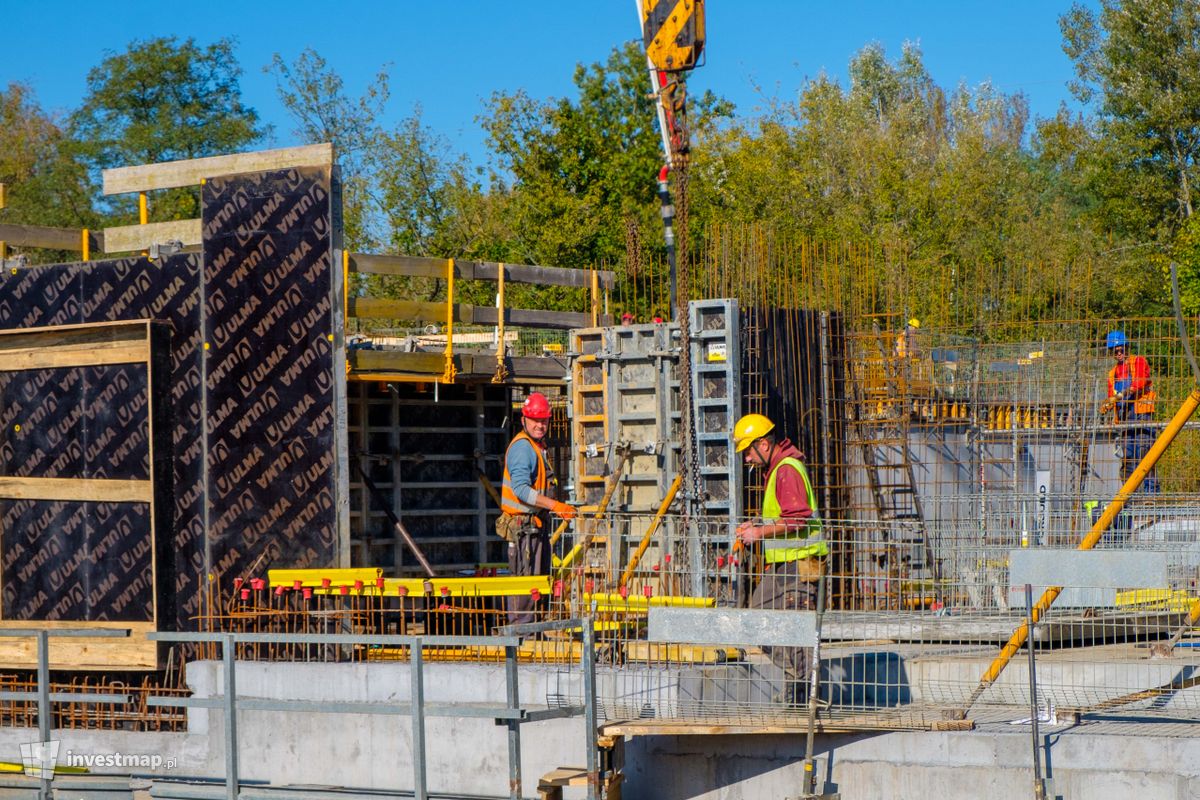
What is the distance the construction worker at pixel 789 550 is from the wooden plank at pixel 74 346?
5.67 metres

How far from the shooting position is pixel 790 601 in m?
9.72

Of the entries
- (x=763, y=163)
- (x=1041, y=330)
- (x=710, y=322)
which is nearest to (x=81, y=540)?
(x=710, y=322)

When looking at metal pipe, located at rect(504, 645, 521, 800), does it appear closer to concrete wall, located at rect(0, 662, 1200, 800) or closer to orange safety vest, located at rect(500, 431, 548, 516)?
concrete wall, located at rect(0, 662, 1200, 800)

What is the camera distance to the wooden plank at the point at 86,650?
40.5 ft

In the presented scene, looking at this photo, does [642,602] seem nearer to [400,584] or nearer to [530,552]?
[530,552]

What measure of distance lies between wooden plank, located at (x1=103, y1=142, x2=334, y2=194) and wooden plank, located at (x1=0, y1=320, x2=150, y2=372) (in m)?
1.28

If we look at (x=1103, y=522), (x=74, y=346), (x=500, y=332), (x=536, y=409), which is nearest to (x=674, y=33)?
(x=500, y=332)

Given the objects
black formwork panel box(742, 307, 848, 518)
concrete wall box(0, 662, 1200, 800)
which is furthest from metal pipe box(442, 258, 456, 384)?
concrete wall box(0, 662, 1200, 800)

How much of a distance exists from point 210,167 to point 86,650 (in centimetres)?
427

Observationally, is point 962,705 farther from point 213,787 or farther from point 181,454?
point 181,454

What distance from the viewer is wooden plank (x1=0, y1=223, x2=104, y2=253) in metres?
13.7

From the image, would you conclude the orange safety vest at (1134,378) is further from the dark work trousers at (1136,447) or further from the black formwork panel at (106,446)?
the black formwork panel at (106,446)

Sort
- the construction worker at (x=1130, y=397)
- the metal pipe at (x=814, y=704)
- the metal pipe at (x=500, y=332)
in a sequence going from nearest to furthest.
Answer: the metal pipe at (x=814, y=704) → the metal pipe at (x=500, y=332) → the construction worker at (x=1130, y=397)

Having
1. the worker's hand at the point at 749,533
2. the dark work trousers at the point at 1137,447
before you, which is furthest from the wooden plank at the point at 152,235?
the dark work trousers at the point at 1137,447
